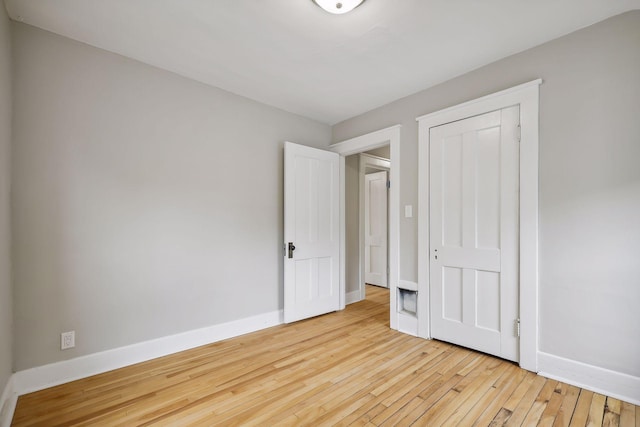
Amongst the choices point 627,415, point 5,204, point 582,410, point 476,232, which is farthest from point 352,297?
point 5,204

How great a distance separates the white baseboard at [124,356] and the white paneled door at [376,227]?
278 cm

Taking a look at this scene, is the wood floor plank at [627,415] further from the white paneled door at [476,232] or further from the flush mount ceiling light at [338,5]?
the flush mount ceiling light at [338,5]

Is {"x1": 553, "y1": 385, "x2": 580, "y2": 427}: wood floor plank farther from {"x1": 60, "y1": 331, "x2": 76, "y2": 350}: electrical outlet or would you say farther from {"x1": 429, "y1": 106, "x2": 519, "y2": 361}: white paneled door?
{"x1": 60, "y1": 331, "x2": 76, "y2": 350}: electrical outlet

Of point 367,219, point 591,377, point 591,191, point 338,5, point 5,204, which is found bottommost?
point 591,377

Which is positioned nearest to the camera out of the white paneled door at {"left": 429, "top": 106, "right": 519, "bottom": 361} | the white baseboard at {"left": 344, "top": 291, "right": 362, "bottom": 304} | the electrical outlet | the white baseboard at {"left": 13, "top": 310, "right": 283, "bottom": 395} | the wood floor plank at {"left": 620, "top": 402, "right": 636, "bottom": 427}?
the wood floor plank at {"left": 620, "top": 402, "right": 636, "bottom": 427}

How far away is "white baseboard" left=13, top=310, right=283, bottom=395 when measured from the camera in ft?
6.79

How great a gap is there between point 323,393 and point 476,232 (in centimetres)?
188

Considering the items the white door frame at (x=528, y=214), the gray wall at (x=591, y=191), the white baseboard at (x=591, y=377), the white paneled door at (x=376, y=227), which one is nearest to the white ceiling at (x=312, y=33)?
the gray wall at (x=591, y=191)

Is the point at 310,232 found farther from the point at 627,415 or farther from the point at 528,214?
the point at 627,415

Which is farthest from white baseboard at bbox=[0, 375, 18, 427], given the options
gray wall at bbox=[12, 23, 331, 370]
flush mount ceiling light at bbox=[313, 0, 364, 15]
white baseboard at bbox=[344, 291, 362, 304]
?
white baseboard at bbox=[344, 291, 362, 304]

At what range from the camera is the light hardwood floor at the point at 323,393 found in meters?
1.77

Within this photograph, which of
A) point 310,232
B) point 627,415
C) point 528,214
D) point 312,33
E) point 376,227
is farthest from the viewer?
point 376,227

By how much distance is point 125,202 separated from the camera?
2.46 metres

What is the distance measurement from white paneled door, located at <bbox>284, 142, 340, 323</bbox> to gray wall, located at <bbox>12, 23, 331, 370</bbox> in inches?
10.7
